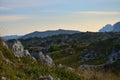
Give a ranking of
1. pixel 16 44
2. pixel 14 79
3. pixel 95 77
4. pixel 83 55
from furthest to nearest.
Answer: pixel 83 55
pixel 16 44
pixel 95 77
pixel 14 79

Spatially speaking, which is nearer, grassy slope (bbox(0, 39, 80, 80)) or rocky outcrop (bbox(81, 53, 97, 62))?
grassy slope (bbox(0, 39, 80, 80))

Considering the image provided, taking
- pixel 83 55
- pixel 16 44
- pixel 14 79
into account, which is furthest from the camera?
pixel 83 55

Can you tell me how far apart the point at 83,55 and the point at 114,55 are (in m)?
13.3

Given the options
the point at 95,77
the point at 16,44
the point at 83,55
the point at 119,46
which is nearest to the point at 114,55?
the point at 119,46

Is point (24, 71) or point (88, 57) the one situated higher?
point (24, 71)

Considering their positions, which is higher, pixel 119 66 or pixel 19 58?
pixel 19 58

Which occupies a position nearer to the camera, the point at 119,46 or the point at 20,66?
the point at 20,66

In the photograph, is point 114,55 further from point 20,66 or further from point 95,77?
point 20,66

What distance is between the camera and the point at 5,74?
19688 millimetres

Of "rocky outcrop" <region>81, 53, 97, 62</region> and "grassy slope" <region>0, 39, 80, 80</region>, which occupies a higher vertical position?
"grassy slope" <region>0, 39, 80, 80</region>

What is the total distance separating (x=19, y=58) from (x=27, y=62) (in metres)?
0.70

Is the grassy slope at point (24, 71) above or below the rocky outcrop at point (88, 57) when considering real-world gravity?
above

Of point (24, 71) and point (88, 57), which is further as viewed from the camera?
point (88, 57)

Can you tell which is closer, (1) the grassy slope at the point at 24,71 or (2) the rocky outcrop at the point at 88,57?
(1) the grassy slope at the point at 24,71
